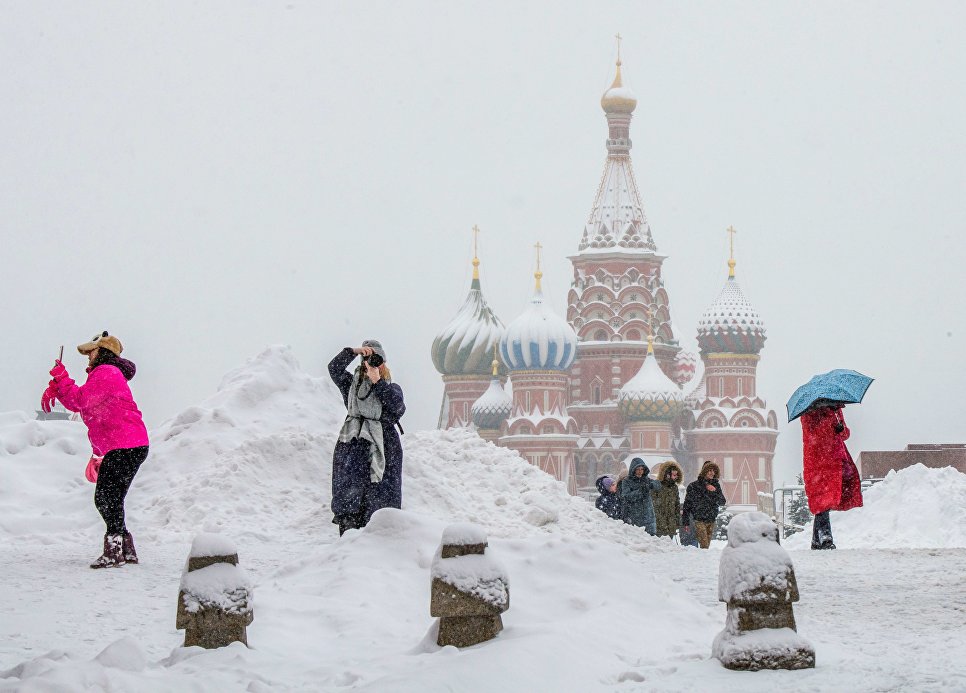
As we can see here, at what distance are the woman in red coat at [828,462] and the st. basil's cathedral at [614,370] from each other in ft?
167

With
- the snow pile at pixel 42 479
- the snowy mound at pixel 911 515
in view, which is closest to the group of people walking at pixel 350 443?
the snow pile at pixel 42 479

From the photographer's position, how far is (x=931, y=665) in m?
5.41

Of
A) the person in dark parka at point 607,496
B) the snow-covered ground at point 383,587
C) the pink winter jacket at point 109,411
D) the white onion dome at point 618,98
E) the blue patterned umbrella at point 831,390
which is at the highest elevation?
the white onion dome at point 618,98

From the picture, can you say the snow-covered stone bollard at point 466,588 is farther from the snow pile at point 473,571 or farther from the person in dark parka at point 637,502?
the person in dark parka at point 637,502

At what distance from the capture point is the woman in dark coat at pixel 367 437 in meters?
9.63

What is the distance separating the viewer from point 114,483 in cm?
855

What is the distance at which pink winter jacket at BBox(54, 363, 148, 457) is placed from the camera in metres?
8.59

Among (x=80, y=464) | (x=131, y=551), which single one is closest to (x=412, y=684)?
(x=131, y=551)

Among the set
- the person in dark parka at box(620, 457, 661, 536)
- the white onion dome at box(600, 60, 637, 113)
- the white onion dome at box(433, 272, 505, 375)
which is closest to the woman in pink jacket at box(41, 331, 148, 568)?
the person in dark parka at box(620, 457, 661, 536)

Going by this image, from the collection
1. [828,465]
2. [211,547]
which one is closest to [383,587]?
[211,547]

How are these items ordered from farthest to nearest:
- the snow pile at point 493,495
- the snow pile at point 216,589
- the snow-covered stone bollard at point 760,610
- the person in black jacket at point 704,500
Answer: the person in black jacket at point 704,500 → the snow pile at point 493,495 → the snow pile at point 216,589 → the snow-covered stone bollard at point 760,610

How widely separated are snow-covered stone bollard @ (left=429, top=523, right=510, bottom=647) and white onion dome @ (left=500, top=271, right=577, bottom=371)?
56741 mm

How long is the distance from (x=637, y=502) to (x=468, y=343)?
54.1 meters

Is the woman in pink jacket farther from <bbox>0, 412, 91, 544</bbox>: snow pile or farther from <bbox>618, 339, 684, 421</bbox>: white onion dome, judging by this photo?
<bbox>618, 339, 684, 421</bbox>: white onion dome
